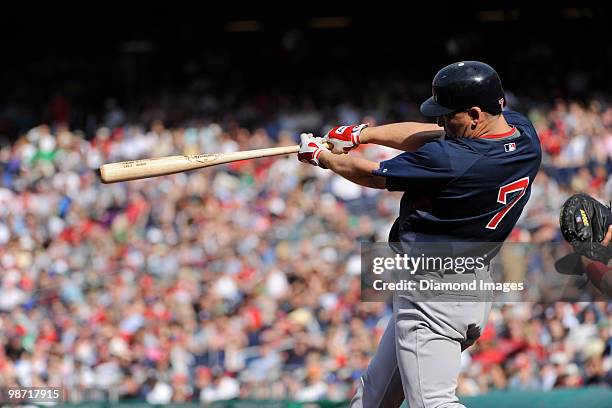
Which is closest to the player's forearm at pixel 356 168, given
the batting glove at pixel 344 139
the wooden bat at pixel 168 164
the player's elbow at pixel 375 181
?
the player's elbow at pixel 375 181

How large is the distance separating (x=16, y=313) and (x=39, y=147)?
119 inches

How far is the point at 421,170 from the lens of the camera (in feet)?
11.4

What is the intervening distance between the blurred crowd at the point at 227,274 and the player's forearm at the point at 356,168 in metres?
3.48

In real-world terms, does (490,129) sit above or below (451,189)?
above

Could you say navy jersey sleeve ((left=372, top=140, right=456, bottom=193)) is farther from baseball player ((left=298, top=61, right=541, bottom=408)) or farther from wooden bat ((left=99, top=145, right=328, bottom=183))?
wooden bat ((left=99, top=145, right=328, bottom=183))

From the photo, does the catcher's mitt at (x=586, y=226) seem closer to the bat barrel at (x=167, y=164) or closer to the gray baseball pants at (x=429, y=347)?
the gray baseball pants at (x=429, y=347)

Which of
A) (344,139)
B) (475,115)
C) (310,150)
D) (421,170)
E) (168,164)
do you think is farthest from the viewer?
(168,164)

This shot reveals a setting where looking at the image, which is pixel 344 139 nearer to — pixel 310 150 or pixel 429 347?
pixel 310 150

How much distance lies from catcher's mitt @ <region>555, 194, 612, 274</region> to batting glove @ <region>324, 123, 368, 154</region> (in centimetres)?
85

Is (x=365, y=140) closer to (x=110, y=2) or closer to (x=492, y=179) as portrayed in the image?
(x=492, y=179)

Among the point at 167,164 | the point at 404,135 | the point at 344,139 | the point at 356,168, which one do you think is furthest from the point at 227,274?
the point at 356,168

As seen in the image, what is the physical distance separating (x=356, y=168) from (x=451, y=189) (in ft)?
1.16

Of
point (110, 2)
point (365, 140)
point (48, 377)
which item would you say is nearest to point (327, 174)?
point (48, 377)

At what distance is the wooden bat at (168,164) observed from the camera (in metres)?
4.14
